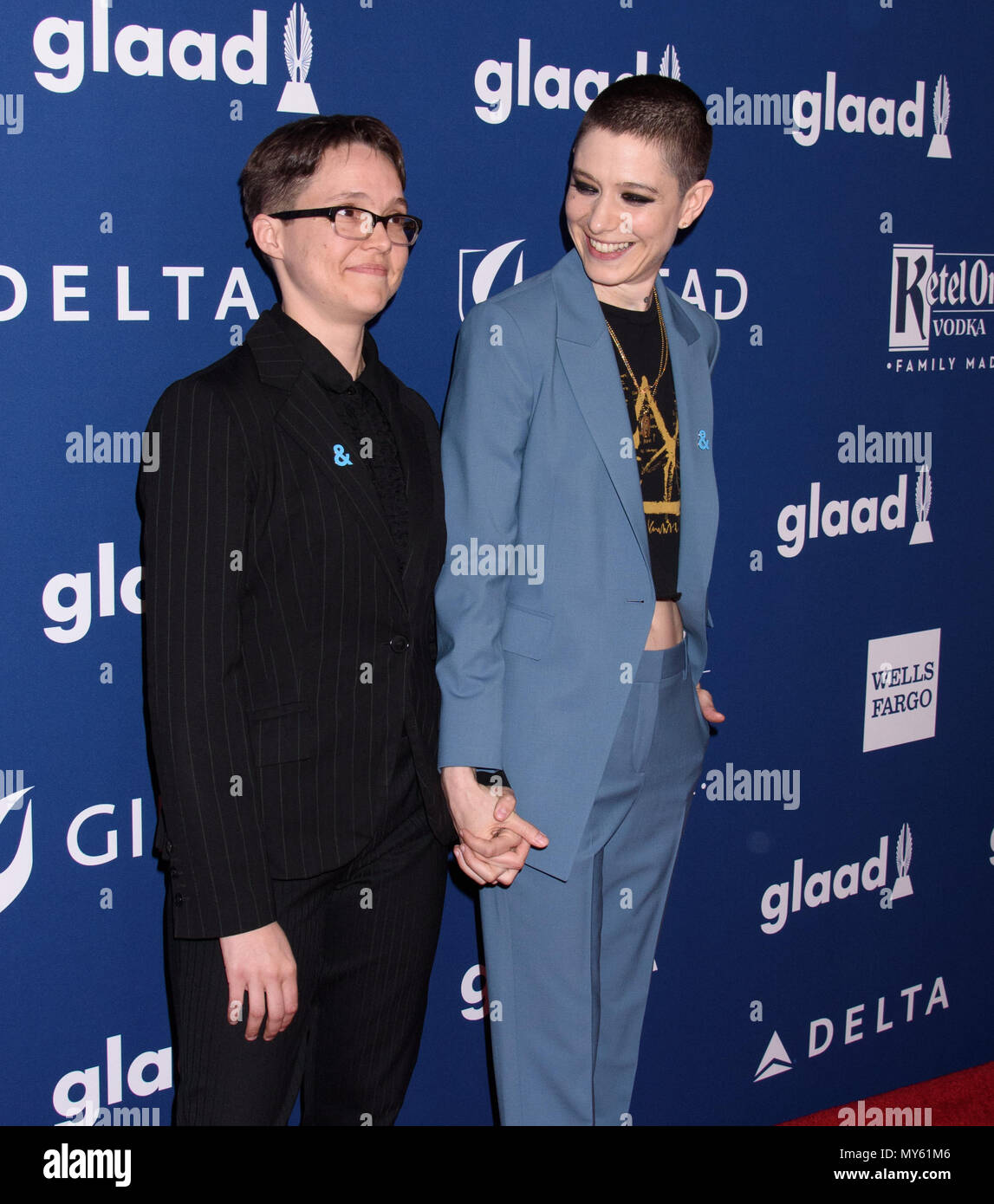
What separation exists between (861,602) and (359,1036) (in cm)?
164

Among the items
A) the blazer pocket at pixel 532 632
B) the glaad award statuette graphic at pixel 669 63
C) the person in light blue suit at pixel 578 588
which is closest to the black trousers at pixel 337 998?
the person in light blue suit at pixel 578 588

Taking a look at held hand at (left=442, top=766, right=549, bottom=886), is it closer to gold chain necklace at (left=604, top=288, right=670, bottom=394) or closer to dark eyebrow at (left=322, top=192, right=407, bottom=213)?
gold chain necklace at (left=604, top=288, right=670, bottom=394)

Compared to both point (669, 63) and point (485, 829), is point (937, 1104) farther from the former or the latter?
point (669, 63)

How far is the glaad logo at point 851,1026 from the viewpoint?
3.13m

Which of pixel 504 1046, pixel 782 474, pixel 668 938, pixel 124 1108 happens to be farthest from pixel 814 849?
pixel 124 1108

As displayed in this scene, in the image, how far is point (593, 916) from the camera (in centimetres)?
214

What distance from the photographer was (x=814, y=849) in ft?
10.1

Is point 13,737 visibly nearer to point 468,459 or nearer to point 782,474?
point 468,459

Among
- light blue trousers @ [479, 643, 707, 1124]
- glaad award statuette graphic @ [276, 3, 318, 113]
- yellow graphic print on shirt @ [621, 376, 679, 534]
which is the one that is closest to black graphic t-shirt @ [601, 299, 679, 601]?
yellow graphic print on shirt @ [621, 376, 679, 534]

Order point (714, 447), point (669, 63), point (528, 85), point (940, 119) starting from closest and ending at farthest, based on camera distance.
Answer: point (528, 85)
point (669, 63)
point (714, 447)
point (940, 119)

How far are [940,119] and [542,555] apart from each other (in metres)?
1.65

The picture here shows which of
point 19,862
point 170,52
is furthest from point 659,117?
point 19,862

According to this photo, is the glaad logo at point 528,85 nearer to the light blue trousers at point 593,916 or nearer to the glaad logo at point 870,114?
the glaad logo at point 870,114

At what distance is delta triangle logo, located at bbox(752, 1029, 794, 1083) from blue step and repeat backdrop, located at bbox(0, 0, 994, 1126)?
0.01 meters
